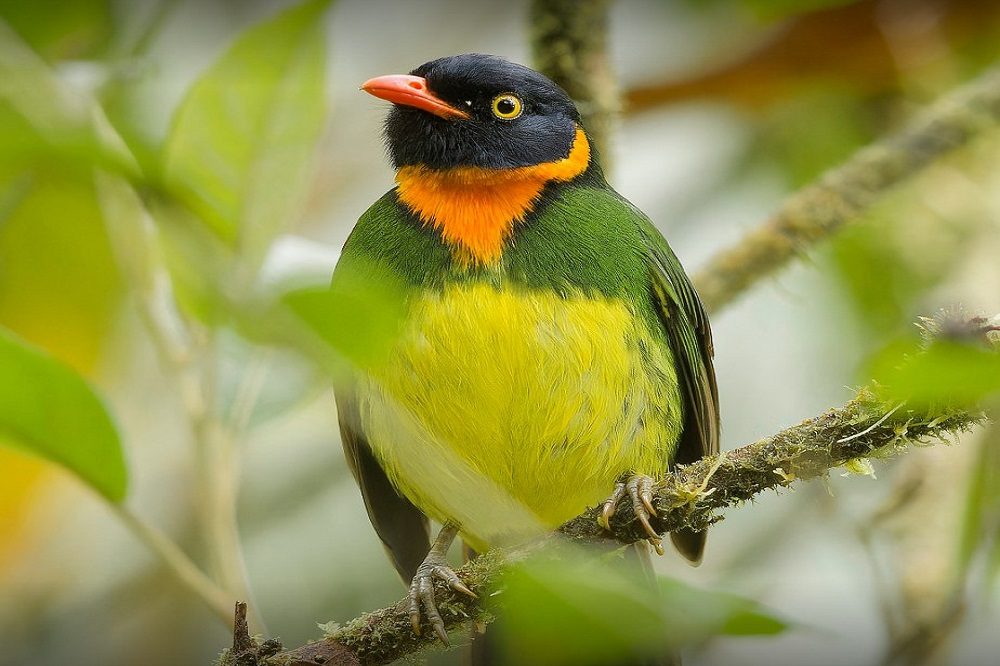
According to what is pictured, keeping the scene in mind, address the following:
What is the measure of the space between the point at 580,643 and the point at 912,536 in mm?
2248

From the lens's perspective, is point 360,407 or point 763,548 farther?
point 763,548

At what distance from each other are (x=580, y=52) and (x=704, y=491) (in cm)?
166

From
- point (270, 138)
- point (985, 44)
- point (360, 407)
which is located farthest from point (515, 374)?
point (985, 44)

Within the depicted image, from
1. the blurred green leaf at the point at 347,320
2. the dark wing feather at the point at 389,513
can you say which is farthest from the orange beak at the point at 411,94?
the blurred green leaf at the point at 347,320

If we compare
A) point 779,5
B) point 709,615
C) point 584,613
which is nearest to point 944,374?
point 584,613

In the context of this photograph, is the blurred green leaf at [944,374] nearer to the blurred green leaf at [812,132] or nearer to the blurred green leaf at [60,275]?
the blurred green leaf at [60,275]

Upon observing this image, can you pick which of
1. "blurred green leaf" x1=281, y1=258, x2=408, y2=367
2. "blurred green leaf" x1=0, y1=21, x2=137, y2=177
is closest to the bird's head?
"blurred green leaf" x1=0, y1=21, x2=137, y2=177

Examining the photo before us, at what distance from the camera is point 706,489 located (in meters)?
1.87

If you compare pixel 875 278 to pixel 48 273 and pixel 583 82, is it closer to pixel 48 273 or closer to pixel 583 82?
pixel 583 82

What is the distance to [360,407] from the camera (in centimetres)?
273

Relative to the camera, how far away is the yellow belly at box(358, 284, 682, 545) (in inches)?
96.7

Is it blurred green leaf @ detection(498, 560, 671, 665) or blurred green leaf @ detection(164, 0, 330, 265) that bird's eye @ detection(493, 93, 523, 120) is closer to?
blurred green leaf @ detection(164, 0, 330, 265)

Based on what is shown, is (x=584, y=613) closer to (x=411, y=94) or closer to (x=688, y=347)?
(x=688, y=347)

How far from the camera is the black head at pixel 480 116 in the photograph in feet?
9.20
